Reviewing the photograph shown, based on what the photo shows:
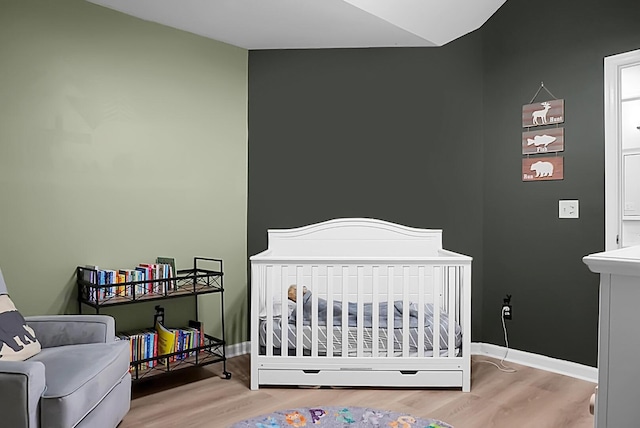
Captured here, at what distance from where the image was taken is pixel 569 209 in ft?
10.9

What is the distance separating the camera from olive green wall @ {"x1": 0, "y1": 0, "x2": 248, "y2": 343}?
2734 mm

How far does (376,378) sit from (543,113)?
2017 millimetres

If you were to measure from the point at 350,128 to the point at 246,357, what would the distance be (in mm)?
1788

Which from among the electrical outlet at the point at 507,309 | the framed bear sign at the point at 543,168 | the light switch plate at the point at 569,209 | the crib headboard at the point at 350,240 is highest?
the framed bear sign at the point at 543,168

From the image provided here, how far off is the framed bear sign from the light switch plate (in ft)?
0.55

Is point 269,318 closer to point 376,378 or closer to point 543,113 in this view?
point 376,378

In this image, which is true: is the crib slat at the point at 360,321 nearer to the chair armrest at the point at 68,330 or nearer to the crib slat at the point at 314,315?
the crib slat at the point at 314,315

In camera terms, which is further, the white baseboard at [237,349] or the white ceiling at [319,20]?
the white baseboard at [237,349]

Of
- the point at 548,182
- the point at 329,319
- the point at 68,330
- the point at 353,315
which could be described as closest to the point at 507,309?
the point at 548,182

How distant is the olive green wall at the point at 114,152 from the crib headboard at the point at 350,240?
13.6 inches

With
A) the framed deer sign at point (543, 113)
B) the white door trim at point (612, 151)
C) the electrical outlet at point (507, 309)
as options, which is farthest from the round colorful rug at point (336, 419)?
the framed deer sign at point (543, 113)

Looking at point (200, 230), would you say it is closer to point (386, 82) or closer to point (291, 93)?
point (291, 93)

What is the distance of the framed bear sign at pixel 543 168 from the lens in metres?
3.37

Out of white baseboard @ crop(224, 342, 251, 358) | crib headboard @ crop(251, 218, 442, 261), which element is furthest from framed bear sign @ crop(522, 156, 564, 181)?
white baseboard @ crop(224, 342, 251, 358)
